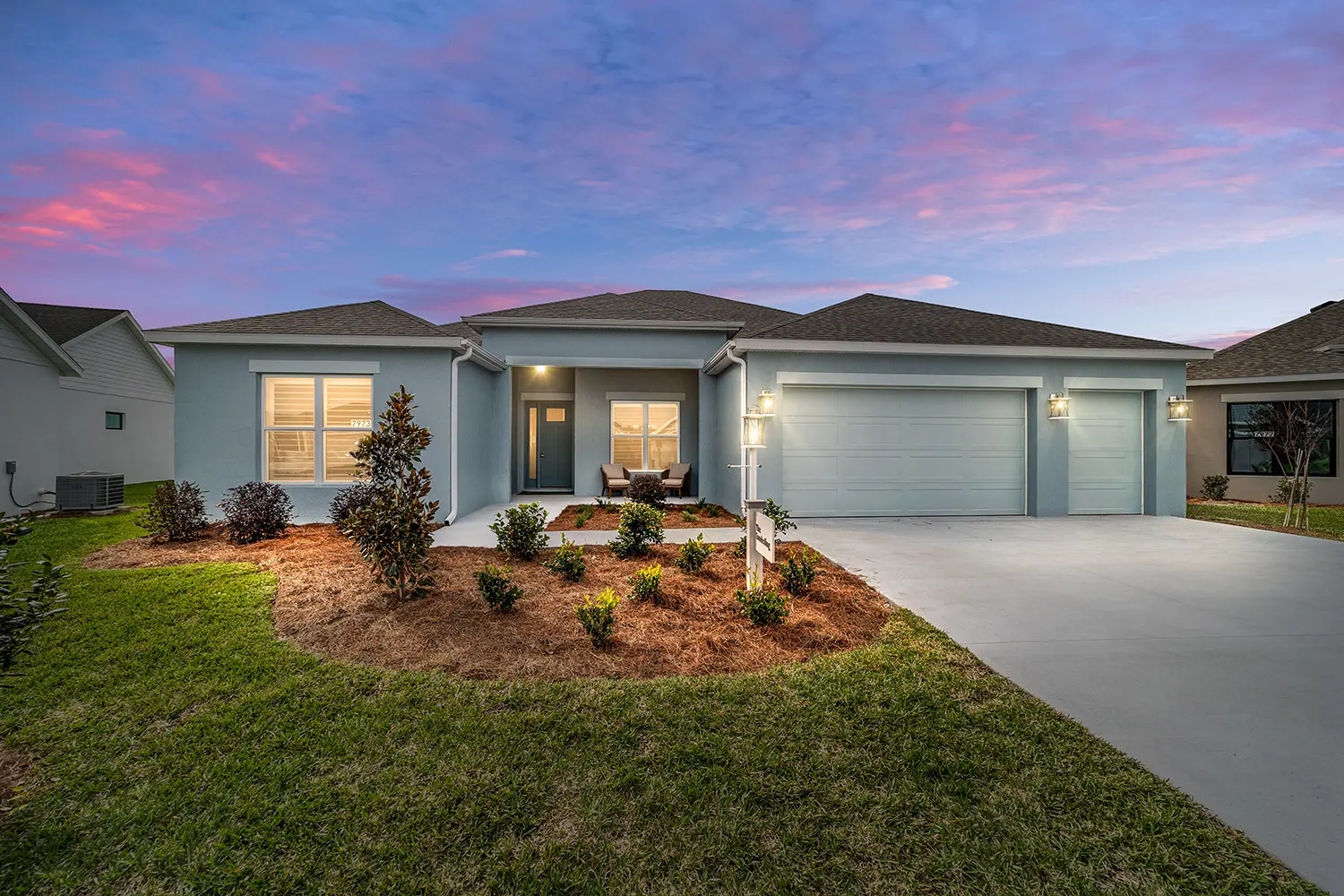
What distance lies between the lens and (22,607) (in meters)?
2.44

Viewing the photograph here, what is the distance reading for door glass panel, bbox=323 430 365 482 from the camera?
9.69 meters

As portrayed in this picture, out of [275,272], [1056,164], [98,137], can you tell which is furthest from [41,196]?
[1056,164]

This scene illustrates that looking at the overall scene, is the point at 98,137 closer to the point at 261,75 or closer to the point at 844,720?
the point at 261,75

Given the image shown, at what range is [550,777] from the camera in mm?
2533

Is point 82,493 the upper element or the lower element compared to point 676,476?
lower

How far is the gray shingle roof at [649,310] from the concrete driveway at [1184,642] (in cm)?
670

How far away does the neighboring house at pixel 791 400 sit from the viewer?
9.54 meters

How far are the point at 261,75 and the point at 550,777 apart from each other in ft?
38.4

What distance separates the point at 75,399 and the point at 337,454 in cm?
1179

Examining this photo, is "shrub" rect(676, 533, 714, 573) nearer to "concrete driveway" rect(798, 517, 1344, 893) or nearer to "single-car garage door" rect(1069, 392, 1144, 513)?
"concrete driveway" rect(798, 517, 1344, 893)

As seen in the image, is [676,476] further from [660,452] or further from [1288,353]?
[1288,353]

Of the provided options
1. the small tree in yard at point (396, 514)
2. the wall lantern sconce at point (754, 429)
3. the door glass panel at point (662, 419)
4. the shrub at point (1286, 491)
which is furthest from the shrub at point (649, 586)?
the shrub at point (1286, 491)

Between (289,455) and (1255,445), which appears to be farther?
(1255,445)

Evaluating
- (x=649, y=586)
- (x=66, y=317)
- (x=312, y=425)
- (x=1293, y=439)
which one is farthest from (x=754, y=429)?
(x=66, y=317)
